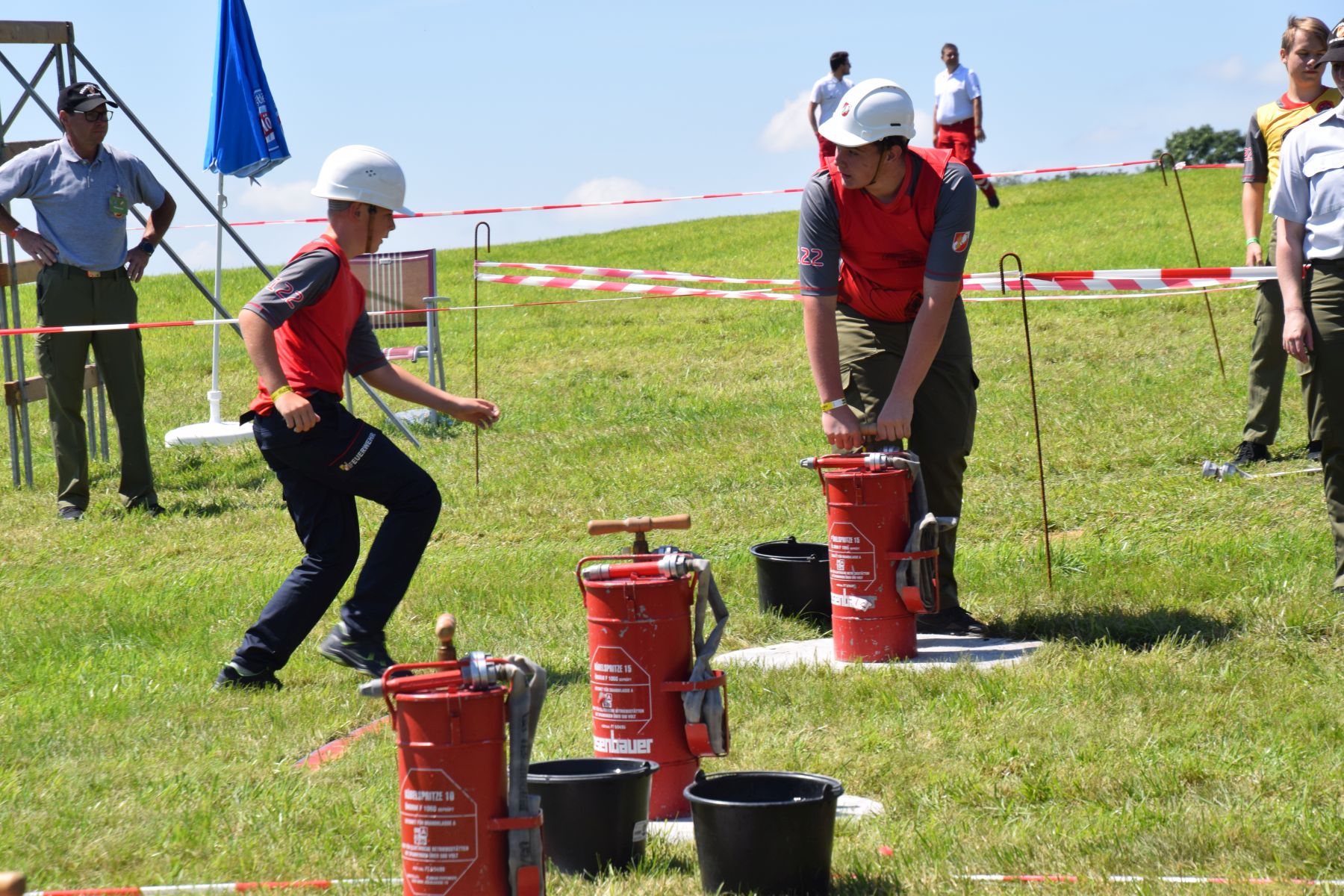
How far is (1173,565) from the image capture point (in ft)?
22.8

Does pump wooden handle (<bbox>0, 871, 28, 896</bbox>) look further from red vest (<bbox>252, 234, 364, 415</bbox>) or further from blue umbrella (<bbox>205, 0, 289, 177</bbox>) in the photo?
blue umbrella (<bbox>205, 0, 289, 177</bbox>)

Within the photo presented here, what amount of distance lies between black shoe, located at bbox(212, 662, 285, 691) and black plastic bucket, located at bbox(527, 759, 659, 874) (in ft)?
7.64

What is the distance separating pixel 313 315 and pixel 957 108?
16.2 metres

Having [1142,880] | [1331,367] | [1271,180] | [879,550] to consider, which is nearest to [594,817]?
[1142,880]

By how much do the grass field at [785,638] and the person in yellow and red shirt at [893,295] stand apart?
90 centimetres

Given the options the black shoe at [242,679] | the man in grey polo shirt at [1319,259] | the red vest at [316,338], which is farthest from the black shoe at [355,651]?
the man in grey polo shirt at [1319,259]

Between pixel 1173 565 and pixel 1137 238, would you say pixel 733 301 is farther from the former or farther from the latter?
pixel 1173 565

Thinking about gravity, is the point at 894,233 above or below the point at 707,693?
above

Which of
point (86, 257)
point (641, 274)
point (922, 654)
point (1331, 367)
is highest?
point (86, 257)

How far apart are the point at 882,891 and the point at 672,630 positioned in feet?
3.17

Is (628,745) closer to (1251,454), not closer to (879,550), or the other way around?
(879,550)

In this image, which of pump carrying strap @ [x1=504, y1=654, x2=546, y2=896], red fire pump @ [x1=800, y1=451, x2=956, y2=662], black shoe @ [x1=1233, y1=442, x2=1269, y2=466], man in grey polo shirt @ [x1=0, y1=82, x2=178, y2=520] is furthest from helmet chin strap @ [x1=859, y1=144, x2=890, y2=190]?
man in grey polo shirt @ [x1=0, y1=82, x2=178, y2=520]

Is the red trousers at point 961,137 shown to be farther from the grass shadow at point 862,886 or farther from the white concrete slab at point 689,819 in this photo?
the grass shadow at point 862,886

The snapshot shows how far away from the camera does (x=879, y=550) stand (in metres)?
5.71
